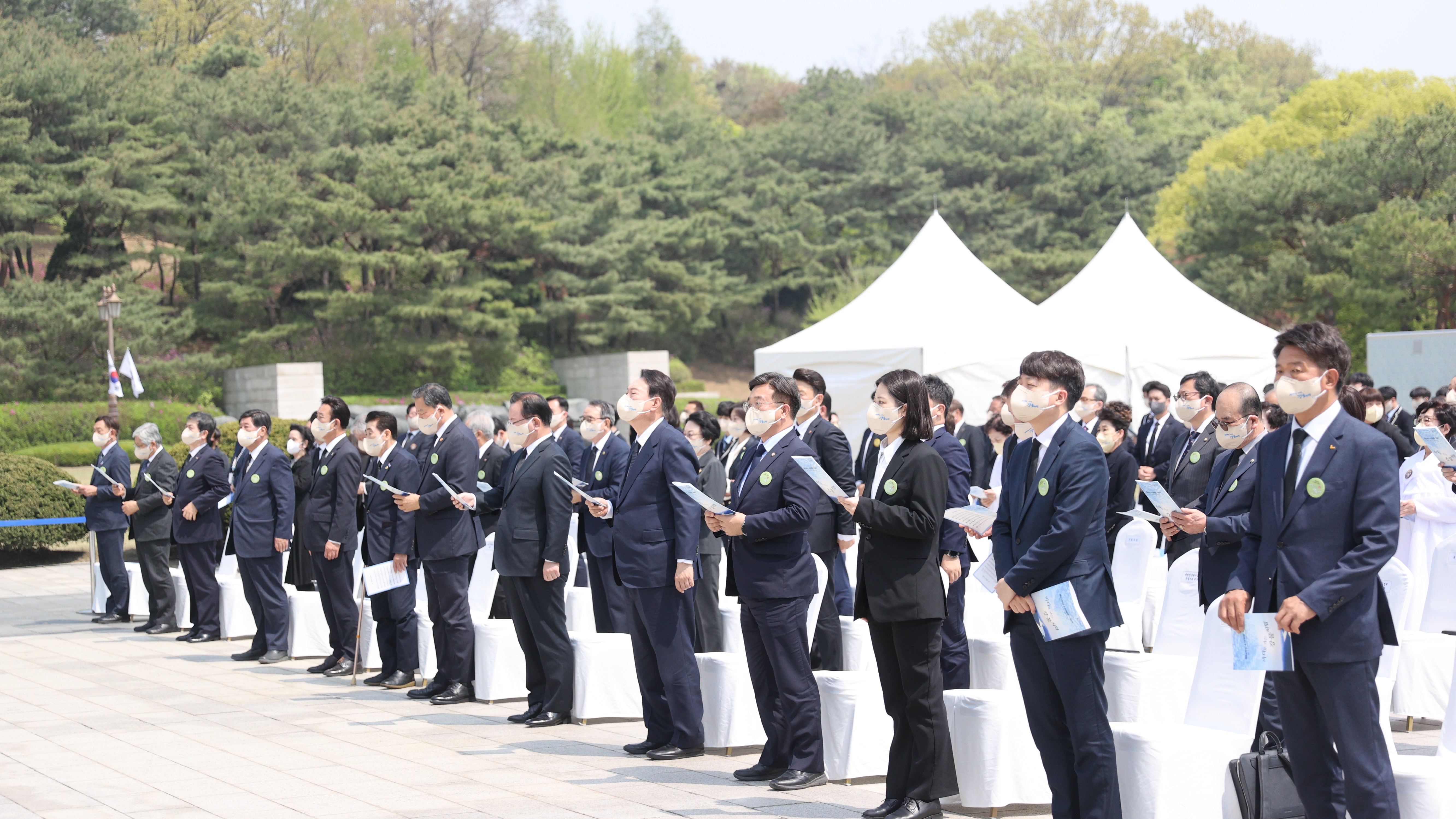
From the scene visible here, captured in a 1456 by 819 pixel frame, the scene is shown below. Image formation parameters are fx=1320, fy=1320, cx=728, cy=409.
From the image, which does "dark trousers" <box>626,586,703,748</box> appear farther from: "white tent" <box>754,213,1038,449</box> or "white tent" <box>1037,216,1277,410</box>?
"white tent" <box>1037,216,1277,410</box>

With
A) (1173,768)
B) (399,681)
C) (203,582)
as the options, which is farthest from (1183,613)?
(203,582)

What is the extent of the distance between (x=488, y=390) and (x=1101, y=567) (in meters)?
31.3

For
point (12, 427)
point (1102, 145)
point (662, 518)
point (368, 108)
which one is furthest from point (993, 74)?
point (662, 518)

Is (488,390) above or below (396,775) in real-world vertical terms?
above

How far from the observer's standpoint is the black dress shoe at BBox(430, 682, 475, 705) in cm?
820

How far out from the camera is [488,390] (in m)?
34.8

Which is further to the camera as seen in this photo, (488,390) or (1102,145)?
(1102,145)

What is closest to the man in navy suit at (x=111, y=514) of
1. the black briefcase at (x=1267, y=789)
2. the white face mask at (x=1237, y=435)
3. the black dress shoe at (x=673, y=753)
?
the black dress shoe at (x=673, y=753)

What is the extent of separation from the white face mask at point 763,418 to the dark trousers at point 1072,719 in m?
1.72

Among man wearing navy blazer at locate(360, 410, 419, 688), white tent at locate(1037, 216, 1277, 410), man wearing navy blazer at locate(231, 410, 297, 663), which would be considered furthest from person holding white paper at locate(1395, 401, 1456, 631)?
man wearing navy blazer at locate(231, 410, 297, 663)

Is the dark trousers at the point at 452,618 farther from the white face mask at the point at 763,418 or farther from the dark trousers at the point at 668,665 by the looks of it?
the white face mask at the point at 763,418

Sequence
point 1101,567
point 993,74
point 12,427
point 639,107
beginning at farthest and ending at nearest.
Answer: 1. point 993,74
2. point 639,107
3. point 12,427
4. point 1101,567

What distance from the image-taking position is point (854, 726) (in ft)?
19.1

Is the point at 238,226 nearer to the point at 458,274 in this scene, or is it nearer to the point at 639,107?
the point at 458,274
